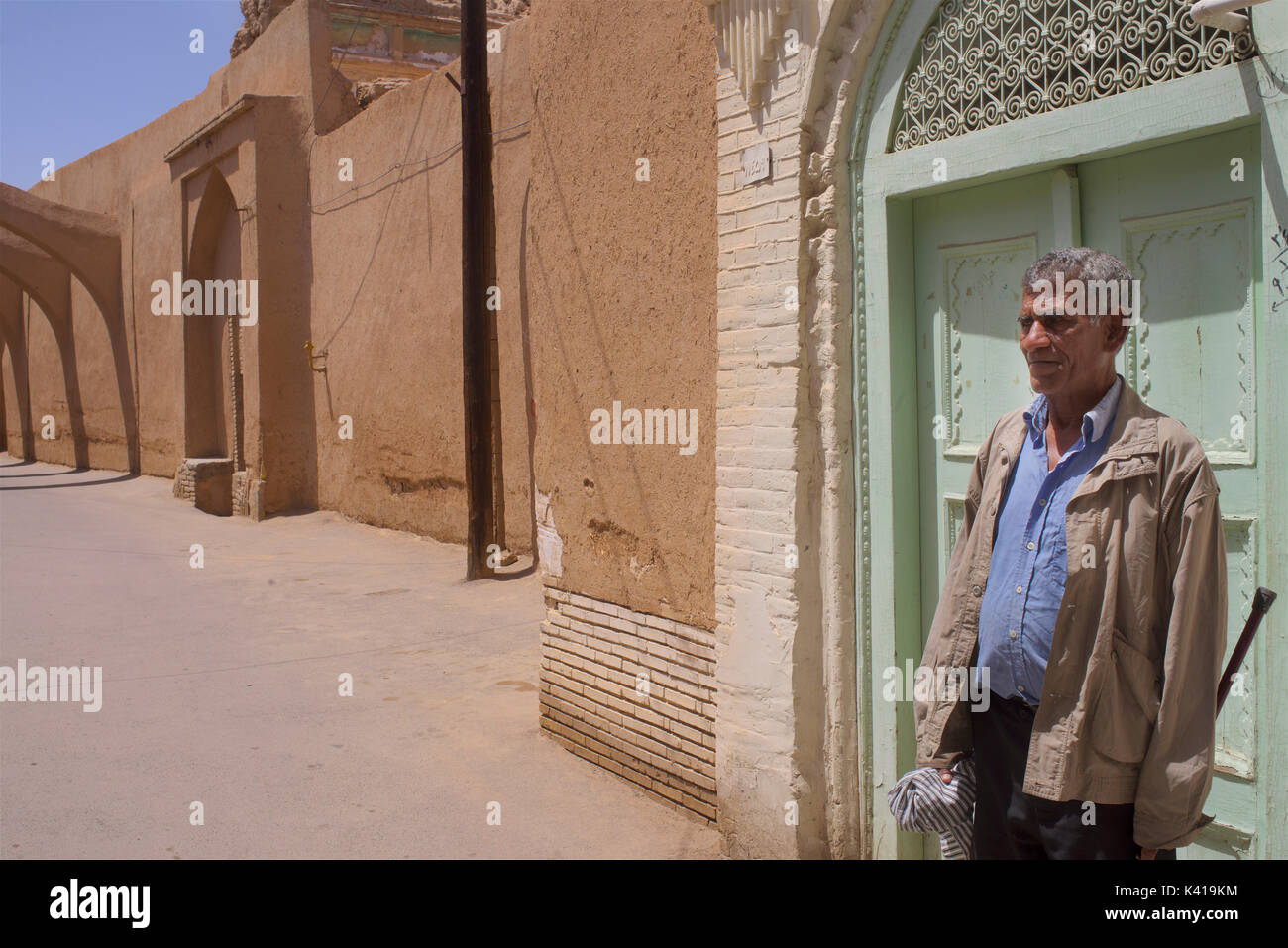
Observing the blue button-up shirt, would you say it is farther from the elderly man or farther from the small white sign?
the small white sign

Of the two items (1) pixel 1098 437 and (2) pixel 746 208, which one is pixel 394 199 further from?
(1) pixel 1098 437

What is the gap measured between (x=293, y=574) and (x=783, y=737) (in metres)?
7.18

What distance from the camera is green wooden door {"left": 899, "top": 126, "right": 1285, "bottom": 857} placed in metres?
2.74

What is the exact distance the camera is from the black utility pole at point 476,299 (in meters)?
9.20

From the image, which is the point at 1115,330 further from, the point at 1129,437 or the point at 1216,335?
the point at 1216,335

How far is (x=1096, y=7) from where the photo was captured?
2.95m

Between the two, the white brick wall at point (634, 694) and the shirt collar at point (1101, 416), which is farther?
the white brick wall at point (634, 694)

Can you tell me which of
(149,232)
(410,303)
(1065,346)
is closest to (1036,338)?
(1065,346)

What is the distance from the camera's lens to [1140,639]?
2225mm

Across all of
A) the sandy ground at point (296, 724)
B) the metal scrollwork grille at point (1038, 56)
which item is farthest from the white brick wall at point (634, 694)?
the metal scrollwork grille at point (1038, 56)

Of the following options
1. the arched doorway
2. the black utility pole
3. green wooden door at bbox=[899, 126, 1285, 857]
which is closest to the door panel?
green wooden door at bbox=[899, 126, 1285, 857]

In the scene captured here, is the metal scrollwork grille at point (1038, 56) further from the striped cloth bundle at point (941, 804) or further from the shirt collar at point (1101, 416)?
the striped cloth bundle at point (941, 804)

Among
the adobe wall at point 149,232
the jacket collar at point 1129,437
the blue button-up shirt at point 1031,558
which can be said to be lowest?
the blue button-up shirt at point 1031,558
